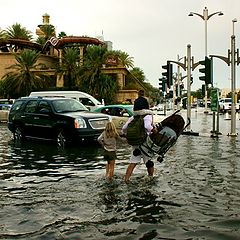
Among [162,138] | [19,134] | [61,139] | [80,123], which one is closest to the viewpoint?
[162,138]

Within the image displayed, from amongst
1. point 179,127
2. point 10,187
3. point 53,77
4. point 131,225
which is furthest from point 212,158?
point 53,77

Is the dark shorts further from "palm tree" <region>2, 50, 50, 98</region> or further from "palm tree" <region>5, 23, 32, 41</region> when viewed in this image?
"palm tree" <region>5, 23, 32, 41</region>

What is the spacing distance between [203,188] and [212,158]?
4503 millimetres

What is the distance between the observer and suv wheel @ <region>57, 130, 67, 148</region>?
1681cm

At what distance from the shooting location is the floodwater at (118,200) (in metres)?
6.06

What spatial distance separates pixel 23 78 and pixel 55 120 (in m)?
40.7

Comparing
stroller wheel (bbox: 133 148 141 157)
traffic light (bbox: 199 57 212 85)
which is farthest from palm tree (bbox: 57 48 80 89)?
stroller wheel (bbox: 133 148 141 157)

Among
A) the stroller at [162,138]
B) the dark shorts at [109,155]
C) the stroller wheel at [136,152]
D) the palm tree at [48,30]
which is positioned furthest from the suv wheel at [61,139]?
the palm tree at [48,30]

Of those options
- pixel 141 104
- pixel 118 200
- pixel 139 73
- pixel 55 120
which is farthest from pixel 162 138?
pixel 139 73

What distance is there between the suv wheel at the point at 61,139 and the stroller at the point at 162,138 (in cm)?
744

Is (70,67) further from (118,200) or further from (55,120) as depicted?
(118,200)

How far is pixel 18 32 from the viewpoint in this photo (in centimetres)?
6806

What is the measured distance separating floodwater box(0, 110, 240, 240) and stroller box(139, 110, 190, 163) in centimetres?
58

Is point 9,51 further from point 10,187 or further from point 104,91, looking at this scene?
point 10,187
